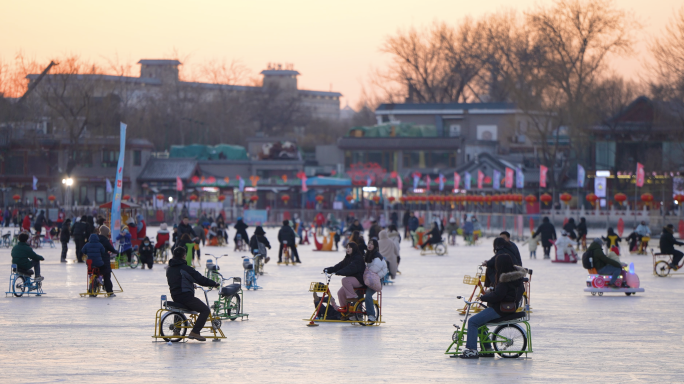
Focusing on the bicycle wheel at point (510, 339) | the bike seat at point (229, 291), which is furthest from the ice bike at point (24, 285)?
the bicycle wheel at point (510, 339)

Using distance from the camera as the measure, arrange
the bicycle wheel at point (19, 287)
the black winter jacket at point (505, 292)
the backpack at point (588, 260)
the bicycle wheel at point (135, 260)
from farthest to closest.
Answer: the bicycle wheel at point (135, 260)
the backpack at point (588, 260)
the bicycle wheel at point (19, 287)
the black winter jacket at point (505, 292)

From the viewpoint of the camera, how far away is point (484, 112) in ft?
282

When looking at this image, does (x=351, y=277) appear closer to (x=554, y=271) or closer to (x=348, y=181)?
(x=554, y=271)

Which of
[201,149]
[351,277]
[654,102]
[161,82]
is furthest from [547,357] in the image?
[161,82]

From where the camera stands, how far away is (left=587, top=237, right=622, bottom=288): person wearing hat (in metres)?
19.3

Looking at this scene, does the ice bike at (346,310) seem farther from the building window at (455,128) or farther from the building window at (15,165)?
the building window at (455,128)

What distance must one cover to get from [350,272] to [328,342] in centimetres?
226

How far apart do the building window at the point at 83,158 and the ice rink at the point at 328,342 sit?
53.1 meters

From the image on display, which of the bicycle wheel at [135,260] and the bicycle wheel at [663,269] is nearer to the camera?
the bicycle wheel at [663,269]

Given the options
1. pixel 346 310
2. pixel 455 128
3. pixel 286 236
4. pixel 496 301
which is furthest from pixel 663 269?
pixel 455 128

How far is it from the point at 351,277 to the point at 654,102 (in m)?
47.2

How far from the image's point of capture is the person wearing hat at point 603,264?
1931 centimetres

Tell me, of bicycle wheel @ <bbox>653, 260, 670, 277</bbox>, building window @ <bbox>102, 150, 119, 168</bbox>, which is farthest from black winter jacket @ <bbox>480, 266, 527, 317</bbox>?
building window @ <bbox>102, 150, 119, 168</bbox>

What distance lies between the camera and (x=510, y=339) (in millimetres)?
11070
